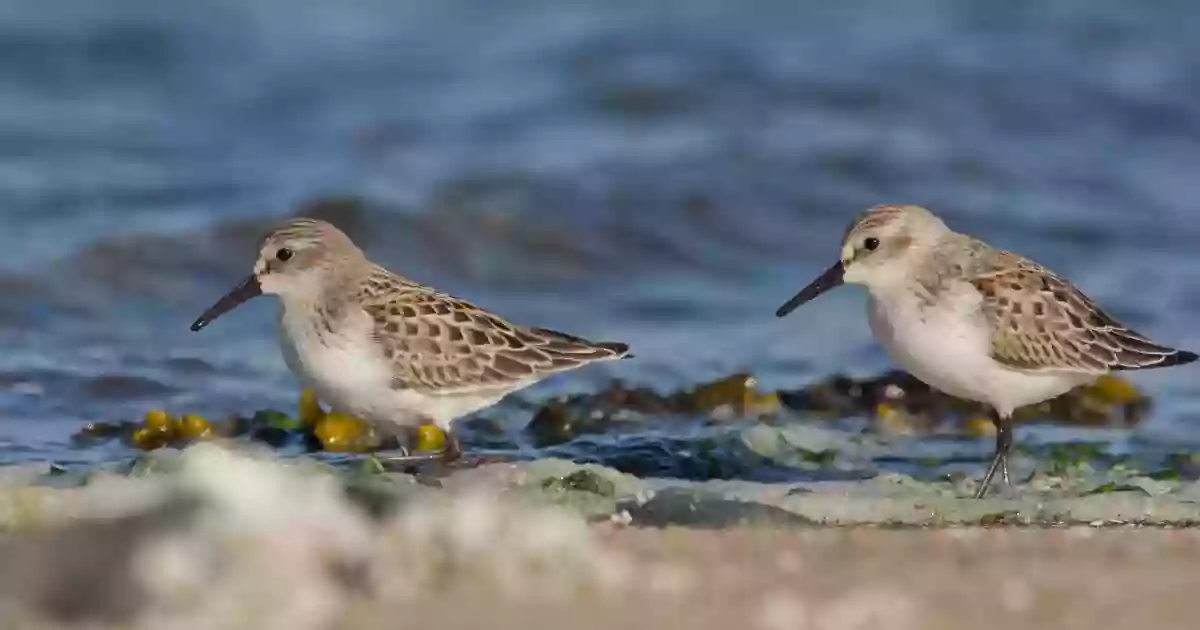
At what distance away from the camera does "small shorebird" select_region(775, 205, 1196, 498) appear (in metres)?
6.28

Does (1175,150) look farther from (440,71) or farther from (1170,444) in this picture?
(1170,444)

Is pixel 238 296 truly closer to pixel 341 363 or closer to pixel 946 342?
pixel 341 363

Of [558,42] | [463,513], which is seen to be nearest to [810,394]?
[463,513]

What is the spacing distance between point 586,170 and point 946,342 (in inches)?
212

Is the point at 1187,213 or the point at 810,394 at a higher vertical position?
the point at 1187,213

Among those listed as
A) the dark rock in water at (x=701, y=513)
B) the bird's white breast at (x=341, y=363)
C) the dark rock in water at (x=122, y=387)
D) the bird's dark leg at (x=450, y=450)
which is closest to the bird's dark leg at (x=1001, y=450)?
the dark rock in water at (x=701, y=513)

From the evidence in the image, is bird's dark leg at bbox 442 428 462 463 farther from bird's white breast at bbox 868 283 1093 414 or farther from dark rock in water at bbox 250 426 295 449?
bird's white breast at bbox 868 283 1093 414

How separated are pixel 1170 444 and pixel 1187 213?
450cm

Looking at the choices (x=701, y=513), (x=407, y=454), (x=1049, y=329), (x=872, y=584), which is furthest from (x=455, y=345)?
(x=872, y=584)

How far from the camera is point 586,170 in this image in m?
11.4

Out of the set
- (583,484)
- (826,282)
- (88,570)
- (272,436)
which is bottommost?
(88,570)

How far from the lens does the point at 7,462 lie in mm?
6566

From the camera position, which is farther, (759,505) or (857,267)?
(857,267)

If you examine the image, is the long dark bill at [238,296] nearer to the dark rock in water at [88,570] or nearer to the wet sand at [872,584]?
the wet sand at [872,584]
